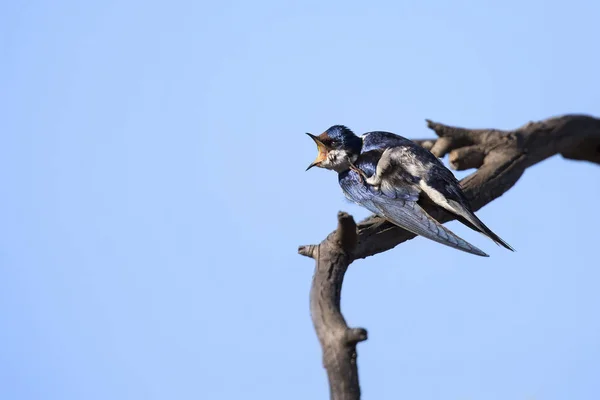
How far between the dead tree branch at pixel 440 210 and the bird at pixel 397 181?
0.09 metres

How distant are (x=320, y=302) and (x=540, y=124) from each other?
2.11 meters

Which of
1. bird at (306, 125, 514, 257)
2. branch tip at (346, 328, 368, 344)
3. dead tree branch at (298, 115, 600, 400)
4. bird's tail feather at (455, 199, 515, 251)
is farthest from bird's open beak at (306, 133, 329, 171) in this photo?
branch tip at (346, 328, 368, 344)

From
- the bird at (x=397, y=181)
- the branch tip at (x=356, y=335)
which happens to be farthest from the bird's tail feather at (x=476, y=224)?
the branch tip at (x=356, y=335)

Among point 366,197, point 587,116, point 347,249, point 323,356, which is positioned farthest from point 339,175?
point 587,116

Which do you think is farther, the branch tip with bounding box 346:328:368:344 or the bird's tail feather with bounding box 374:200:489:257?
the bird's tail feather with bounding box 374:200:489:257

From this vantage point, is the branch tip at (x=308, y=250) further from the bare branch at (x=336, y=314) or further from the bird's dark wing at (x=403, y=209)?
the bird's dark wing at (x=403, y=209)

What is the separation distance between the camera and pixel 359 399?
2186mm

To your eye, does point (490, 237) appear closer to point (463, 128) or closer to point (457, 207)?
point (457, 207)

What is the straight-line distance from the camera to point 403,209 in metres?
2.91

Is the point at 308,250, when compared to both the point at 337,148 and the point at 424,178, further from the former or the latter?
the point at 337,148

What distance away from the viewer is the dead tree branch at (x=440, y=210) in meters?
2.21

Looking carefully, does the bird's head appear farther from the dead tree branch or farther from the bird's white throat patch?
the dead tree branch

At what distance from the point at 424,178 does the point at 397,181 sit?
3.5 inches

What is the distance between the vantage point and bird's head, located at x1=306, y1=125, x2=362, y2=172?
128 inches
